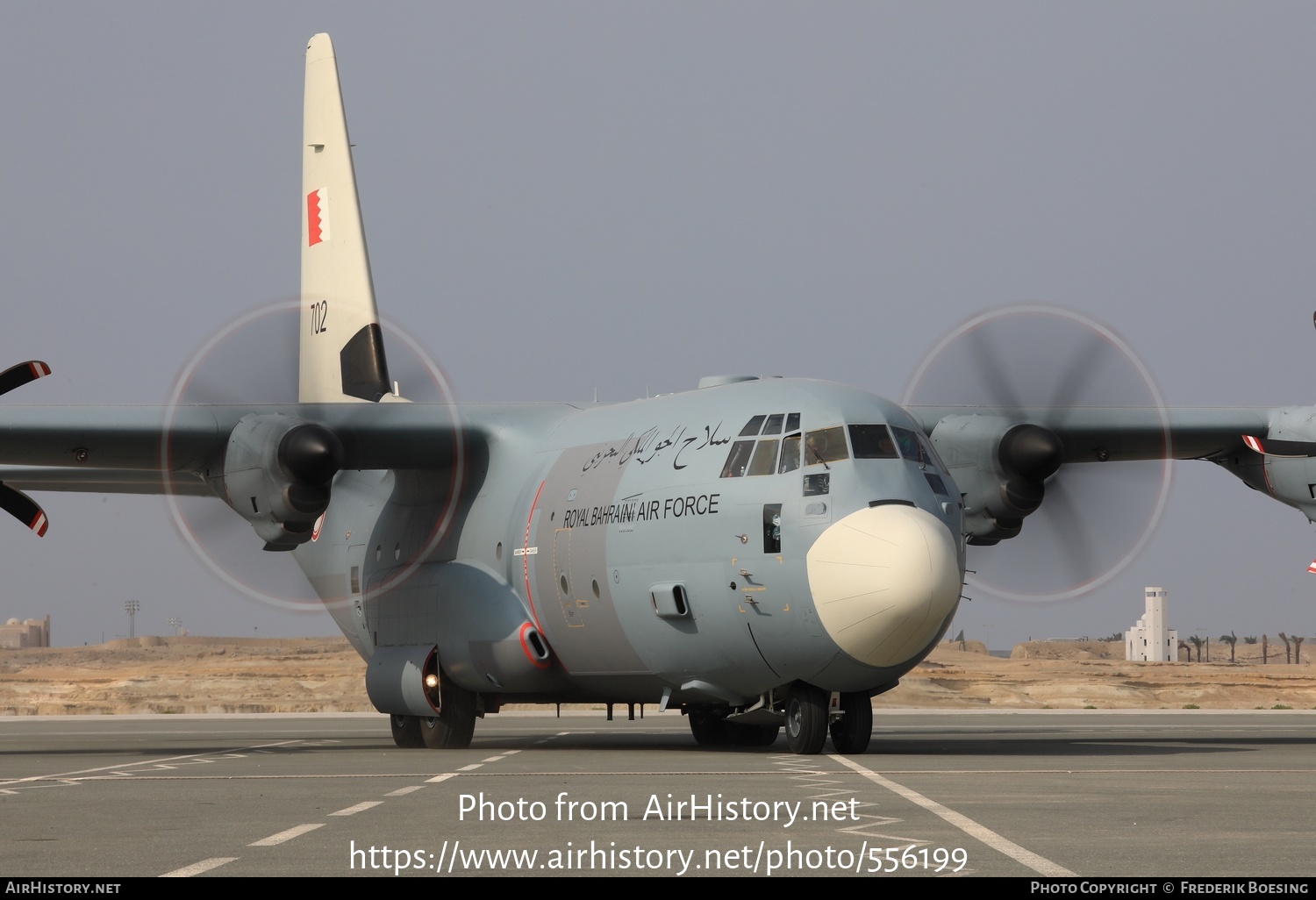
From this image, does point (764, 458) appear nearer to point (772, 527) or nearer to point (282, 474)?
point (772, 527)

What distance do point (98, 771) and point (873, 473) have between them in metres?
8.53

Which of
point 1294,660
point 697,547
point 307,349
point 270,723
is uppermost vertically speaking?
point 307,349

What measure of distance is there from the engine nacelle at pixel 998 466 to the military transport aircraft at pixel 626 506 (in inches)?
1.3

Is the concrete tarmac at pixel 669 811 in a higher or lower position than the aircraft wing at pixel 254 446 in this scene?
lower

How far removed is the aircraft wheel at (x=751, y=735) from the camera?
69.9 ft

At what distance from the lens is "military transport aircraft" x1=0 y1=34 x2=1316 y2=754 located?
16844 mm

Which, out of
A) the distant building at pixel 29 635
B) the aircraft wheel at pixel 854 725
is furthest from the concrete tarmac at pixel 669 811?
the distant building at pixel 29 635

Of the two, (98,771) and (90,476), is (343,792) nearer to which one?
(98,771)

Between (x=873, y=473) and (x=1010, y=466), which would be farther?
(x=1010, y=466)

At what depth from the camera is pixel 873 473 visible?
1692 centimetres

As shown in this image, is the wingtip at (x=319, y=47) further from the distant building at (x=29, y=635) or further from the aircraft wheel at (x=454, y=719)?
the distant building at (x=29, y=635)

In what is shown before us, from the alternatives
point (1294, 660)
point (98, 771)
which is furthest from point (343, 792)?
point (1294, 660)

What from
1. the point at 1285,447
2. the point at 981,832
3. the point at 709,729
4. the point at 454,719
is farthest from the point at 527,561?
the point at 981,832

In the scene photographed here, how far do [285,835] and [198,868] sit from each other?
Answer: 159cm
